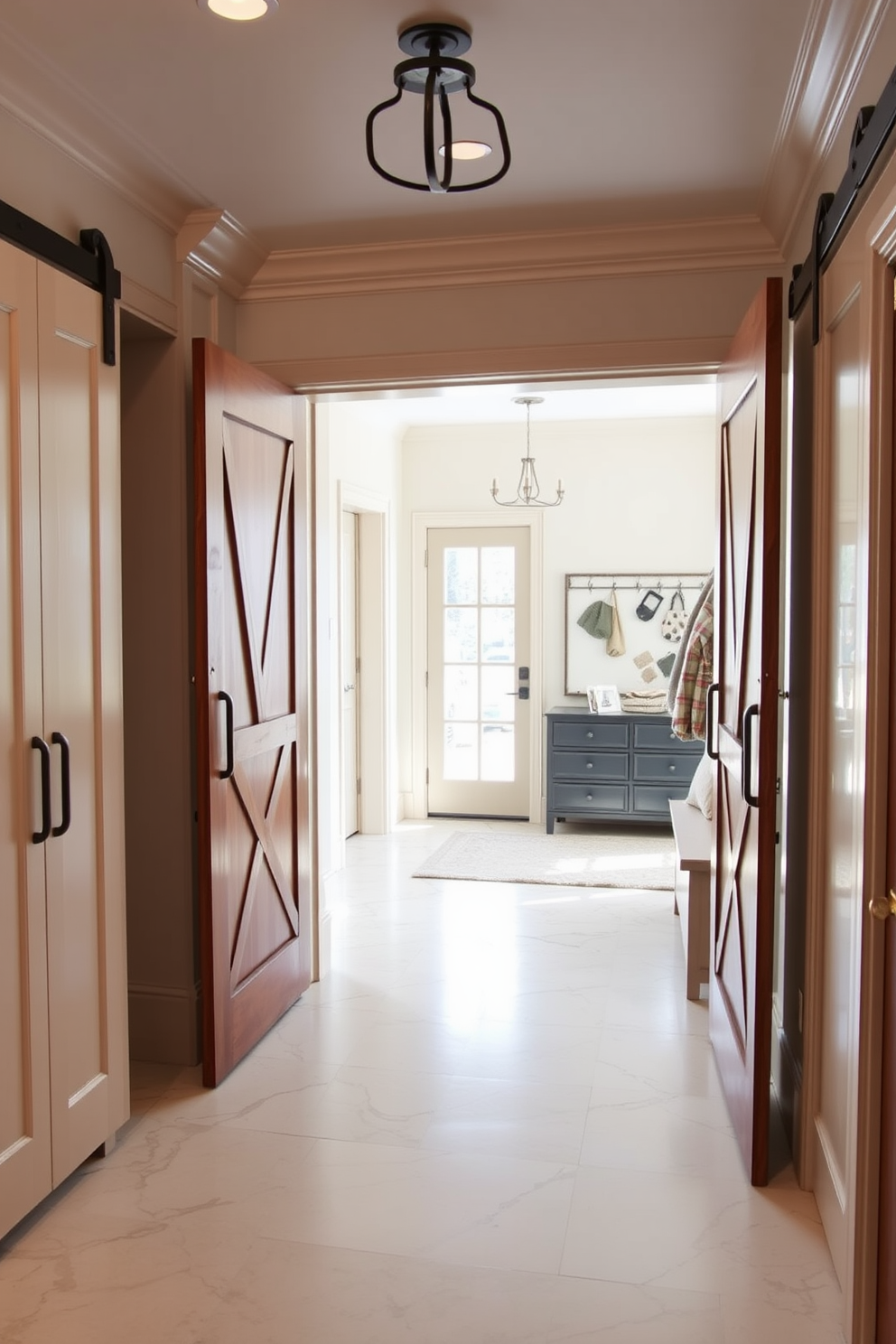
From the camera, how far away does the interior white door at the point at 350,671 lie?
20.9ft

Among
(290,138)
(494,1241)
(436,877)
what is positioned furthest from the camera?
(436,877)

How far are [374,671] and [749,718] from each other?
4.25 m

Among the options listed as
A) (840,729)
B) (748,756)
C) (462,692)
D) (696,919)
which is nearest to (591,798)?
(462,692)

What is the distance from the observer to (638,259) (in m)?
3.29

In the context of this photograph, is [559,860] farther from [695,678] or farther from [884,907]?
[884,907]

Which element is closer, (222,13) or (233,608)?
(222,13)

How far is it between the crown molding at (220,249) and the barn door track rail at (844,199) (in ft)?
5.48

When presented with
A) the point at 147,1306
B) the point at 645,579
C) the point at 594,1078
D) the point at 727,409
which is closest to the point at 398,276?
the point at 727,409

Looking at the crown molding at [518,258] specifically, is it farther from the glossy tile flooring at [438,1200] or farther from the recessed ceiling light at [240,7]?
the glossy tile flooring at [438,1200]

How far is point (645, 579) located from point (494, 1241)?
5057mm

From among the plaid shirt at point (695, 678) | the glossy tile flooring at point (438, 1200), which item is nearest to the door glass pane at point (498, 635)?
the plaid shirt at point (695, 678)

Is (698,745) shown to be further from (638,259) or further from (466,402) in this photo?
(638,259)

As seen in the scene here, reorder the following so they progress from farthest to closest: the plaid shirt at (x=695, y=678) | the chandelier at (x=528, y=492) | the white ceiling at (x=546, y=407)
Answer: the chandelier at (x=528, y=492) < the white ceiling at (x=546, y=407) < the plaid shirt at (x=695, y=678)

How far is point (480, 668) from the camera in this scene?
7098 mm
